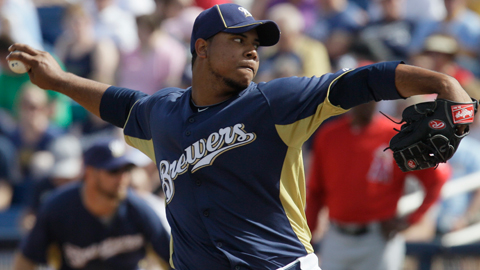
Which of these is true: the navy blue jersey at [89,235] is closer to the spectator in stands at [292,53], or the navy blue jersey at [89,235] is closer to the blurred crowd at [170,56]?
the blurred crowd at [170,56]

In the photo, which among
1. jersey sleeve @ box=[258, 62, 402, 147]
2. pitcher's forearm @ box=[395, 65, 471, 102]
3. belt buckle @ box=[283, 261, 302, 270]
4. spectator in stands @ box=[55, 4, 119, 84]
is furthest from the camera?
spectator in stands @ box=[55, 4, 119, 84]

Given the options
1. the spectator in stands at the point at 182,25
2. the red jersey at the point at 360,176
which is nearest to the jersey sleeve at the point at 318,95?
the red jersey at the point at 360,176

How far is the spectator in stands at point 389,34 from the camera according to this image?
23.9ft

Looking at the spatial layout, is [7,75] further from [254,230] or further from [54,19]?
[254,230]

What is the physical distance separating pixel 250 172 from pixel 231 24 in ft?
2.12

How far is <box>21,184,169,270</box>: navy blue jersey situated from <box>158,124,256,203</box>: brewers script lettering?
2229 millimetres

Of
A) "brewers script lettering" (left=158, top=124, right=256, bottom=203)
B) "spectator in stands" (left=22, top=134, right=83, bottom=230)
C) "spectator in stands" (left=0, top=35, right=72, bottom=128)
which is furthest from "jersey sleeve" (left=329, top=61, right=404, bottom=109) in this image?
"spectator in stands" (left=0, top=35, right=72, bottom=128)

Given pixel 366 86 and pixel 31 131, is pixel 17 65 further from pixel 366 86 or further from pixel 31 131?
pixel 31 131

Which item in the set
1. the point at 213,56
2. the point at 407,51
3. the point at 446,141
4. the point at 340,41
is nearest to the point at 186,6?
the point at 340,41

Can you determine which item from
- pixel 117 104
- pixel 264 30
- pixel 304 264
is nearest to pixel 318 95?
pixel 264 30

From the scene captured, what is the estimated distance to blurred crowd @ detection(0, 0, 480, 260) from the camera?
680 centimetres

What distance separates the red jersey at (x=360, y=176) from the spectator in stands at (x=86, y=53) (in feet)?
11.8

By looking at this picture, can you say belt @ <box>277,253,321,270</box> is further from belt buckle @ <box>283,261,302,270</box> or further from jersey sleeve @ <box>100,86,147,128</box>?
jersey sleeve @ <box>100,86,147,128</box>

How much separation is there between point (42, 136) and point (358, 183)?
3.88m
